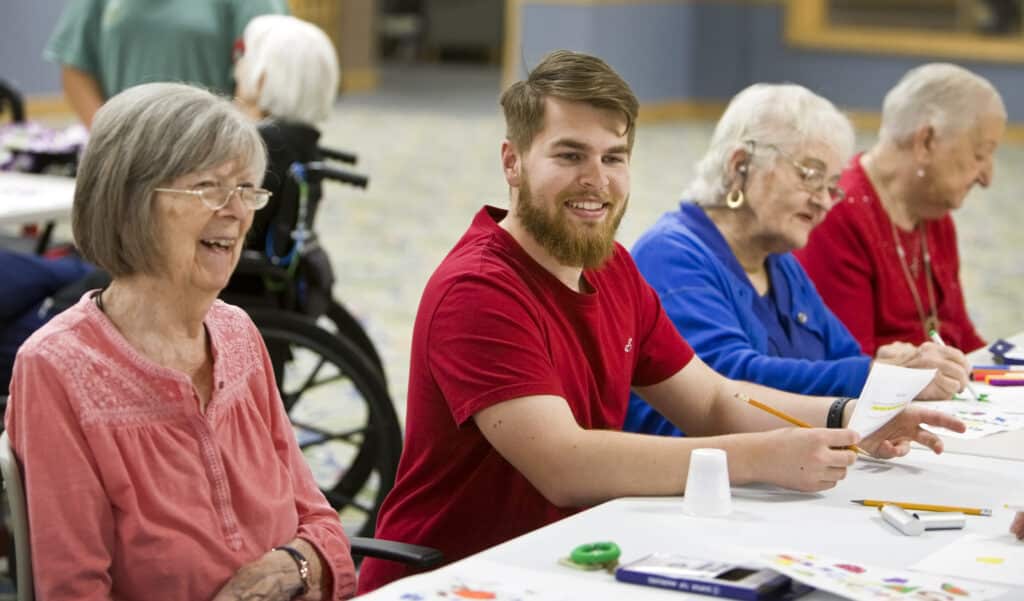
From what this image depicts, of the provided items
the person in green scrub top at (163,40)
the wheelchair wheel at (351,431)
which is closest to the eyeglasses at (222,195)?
the wheelchair wheel at (351,431)

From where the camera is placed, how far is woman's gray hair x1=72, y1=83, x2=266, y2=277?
1859mm

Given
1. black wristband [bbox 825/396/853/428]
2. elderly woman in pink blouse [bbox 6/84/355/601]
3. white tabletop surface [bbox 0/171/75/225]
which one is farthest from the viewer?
white tabletop surface [bbox 0/171/75/225]

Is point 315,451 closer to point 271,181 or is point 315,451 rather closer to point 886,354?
point 271,181

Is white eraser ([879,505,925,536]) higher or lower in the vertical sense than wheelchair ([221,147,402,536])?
higher

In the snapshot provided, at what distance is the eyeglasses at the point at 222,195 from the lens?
189cm

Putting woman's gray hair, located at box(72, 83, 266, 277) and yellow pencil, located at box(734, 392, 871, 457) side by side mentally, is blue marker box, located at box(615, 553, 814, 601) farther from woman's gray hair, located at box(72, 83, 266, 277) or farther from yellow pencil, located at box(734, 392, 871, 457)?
woman's gray hair, located at box(72, 83, 266, 277)

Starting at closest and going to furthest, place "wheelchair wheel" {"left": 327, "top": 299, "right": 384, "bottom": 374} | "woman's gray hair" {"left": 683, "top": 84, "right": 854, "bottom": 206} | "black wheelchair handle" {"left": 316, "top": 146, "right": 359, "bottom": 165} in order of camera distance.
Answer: "woman's gray hair" {"left": 683, "top": 84, "right": 854, "bottom": 206}
"black wheelchair handle" {"left": 316, "top": 146, "right": 359, "bottom": 165}
"wheelchair wheel" {"left": 327, "top": 299, "right": 384, "bottom": 374}

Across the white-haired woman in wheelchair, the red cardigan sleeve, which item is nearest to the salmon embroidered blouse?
the white-haired woman in wheelchair

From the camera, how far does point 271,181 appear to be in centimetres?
365

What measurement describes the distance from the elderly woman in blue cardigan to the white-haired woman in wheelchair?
1.10 metres

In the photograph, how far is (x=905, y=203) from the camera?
3707mm

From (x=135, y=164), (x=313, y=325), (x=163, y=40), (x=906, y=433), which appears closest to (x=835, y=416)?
(x=906, y=433)

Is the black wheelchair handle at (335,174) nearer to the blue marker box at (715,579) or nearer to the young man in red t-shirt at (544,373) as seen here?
the young man in red t-shirt at (544,373)

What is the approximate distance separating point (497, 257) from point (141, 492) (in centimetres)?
63
